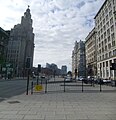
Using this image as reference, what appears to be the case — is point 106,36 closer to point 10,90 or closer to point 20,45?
point 10,90

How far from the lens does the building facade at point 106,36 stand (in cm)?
6825

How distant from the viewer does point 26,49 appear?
136m

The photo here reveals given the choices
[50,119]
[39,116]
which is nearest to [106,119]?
[50,119]

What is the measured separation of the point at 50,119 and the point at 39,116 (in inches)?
29.0

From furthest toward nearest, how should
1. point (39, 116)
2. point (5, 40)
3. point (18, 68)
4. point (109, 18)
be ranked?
point (18, 68), point (5, 40), point (109, 18), point (39, 116)

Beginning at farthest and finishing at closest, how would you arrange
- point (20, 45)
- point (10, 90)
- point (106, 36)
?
point (20, 45) < point (106, 36) < point (10, 90)

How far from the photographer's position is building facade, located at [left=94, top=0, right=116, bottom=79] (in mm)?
68250

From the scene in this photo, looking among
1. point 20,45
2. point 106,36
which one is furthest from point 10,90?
point 20,45

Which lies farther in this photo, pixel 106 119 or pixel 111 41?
pixel 111 41

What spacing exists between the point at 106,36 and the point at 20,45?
72.2 m

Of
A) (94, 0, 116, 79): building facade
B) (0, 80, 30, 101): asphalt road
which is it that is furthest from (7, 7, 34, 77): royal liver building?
(0, 80, 30, 101): asphalt road

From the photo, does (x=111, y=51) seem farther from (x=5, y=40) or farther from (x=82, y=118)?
(x=82, y=118)

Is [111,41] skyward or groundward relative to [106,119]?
skyward

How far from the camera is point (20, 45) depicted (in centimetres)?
12975
